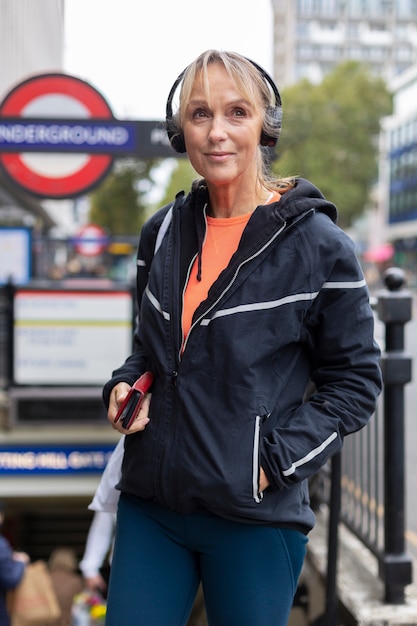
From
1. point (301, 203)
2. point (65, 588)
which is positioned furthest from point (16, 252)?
point (301, 203)

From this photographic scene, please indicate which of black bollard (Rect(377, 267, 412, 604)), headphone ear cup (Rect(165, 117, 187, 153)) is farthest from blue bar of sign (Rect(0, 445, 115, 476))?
headphone ear cup (Rect(165, 117, 187, 153))

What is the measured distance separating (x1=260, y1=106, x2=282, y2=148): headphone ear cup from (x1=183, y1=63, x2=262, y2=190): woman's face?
0.13 ft

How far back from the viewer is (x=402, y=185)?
62844mm

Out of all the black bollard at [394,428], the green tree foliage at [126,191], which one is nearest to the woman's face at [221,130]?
the black bollard at [394,428]

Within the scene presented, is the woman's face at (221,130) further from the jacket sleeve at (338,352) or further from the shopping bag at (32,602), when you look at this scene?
the shopping bag at (32,602)

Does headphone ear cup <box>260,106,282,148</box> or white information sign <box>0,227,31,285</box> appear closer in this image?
headphone ear cup <box>260,106,282,148</box>

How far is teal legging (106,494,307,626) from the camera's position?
1712mm

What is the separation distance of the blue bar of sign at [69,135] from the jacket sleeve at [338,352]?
12.5 ft

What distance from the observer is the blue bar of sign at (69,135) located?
5359mm

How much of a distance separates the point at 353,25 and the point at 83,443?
9547cm

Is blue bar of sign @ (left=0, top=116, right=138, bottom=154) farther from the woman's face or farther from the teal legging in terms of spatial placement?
the teal legging

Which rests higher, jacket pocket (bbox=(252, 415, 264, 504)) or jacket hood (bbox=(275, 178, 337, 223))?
jacket hood (bbox=(275, 178, 337, 223))

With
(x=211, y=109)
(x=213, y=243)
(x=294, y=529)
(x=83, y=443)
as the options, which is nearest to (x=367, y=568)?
(x=294, y=529)

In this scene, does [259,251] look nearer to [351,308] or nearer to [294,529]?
[351,308]
